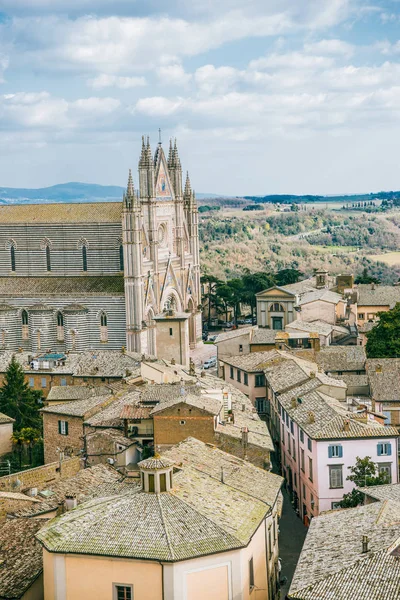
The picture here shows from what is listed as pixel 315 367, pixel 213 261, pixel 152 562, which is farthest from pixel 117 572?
pixel 213 261

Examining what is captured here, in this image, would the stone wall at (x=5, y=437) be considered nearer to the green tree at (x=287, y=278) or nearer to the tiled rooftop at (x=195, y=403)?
the tiled rooftop at (x=195, y=403)

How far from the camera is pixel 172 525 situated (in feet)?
83.9

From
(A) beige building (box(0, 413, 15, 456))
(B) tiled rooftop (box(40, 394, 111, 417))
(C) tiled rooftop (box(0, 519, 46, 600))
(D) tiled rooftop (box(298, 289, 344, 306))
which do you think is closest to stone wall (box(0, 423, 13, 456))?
(A) beige building (box(0, 413, 15, 456))

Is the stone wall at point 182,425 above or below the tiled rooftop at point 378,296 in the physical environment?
below

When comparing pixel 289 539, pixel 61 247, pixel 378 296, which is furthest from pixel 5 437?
pixel 378 296

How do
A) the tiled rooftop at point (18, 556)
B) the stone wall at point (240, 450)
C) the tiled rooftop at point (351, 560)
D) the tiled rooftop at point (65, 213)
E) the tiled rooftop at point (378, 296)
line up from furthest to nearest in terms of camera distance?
the tiled rooftop at point (65, 213)
the tiled rooftop at point (378, 296)
the stone wall at point (240, 450)
the tiled rooftop at point (18, 556)
the tiled rooftop at point (351, 560)

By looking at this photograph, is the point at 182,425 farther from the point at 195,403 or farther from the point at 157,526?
the point at 157,526

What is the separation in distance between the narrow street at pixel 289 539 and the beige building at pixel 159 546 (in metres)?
4.21

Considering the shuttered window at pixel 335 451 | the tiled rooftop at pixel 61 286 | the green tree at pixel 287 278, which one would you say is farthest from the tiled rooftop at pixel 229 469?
the green tree at pixel 287 278

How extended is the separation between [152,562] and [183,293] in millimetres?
55131

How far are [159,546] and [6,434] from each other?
25.4 meters

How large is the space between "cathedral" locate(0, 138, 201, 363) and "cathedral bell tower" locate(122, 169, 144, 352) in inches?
2.4

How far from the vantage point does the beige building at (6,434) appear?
4888 centimetres

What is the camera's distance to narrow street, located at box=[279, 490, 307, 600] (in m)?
32.6
